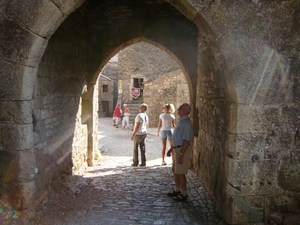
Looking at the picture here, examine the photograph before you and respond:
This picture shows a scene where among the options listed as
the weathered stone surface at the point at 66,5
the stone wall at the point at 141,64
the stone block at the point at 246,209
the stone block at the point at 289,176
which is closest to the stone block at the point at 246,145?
the stone block at the point at 289,176

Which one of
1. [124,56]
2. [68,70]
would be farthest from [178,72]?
[68,70]

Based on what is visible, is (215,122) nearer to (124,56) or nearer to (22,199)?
(22,199)

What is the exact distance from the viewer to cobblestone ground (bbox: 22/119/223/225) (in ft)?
10.9

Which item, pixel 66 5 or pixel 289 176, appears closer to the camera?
pixel 66 5

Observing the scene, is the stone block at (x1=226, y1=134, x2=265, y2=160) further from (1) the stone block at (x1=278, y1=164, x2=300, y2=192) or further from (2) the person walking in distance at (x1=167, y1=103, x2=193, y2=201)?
(2) the person walking in distance at (x1=167, y1=103, x2=193, y2=201)

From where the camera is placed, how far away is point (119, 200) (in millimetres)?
4047

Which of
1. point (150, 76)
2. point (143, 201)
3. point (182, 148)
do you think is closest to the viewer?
point (182, 148)

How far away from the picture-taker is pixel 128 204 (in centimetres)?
389

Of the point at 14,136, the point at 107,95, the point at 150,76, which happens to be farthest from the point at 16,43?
the point at 107,95

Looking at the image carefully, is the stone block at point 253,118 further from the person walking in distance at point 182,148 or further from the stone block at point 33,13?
the stone block at point 33,13

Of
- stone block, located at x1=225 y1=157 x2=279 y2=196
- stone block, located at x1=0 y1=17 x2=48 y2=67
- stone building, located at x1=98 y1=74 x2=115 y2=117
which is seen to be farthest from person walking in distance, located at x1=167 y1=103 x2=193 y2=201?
Answer: stone building, located at x1=98 y1=74 x2=115 y2=117

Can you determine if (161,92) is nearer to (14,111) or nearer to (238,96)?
(238,96)

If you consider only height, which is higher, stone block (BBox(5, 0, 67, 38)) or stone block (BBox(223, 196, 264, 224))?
stone block (BBox(5, 0, 67, 38))

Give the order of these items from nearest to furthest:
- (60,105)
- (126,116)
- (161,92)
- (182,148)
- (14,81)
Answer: (14,81)
(182,148)
(60,105)
(126,116)
(161,92)
